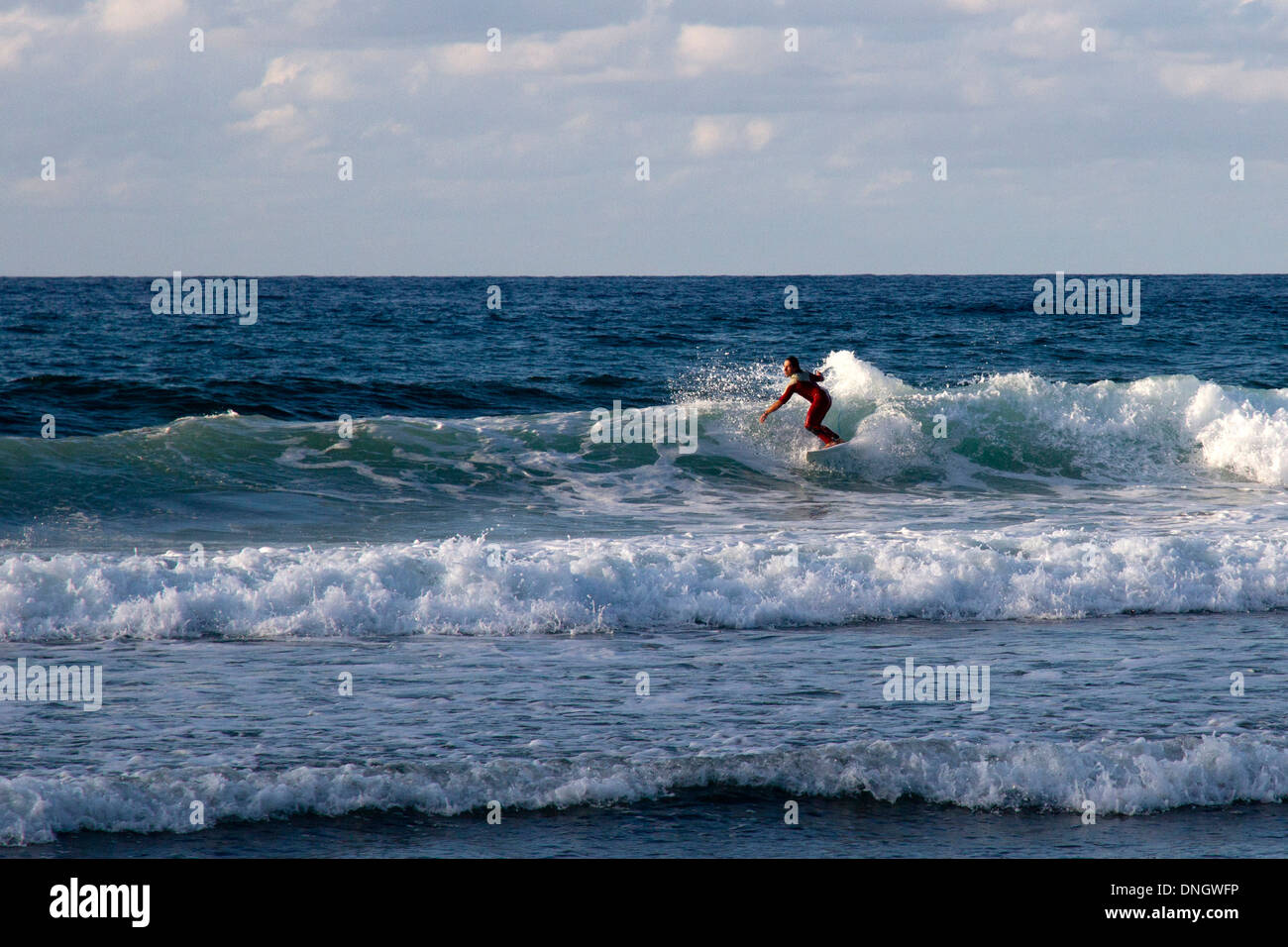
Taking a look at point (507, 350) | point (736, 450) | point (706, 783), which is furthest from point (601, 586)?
point (507, 350)

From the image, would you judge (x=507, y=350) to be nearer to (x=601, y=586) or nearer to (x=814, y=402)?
(x=814, y=402)

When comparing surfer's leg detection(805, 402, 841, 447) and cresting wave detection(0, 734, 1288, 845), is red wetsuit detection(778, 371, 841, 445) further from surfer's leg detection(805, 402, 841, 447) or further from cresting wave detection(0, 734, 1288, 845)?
cresting wave detection(0, 734, 1288, 845)

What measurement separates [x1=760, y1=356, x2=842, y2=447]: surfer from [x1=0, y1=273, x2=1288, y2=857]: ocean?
30 cm

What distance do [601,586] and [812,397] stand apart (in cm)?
850

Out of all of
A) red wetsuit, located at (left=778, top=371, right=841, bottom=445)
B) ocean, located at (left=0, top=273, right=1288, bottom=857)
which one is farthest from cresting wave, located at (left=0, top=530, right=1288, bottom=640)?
red wetsuit, located at (left=778, top=371, right=841, bottom=445)

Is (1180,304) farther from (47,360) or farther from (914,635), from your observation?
(914,635)

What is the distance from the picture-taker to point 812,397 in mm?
17844

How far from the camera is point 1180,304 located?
57500 millimetres

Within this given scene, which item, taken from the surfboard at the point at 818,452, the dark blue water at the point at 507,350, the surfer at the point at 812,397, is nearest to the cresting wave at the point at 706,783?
the surfer at the point at 812,397

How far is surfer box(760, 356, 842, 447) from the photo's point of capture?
1738 cm
